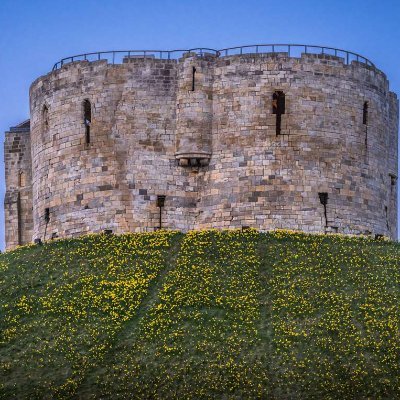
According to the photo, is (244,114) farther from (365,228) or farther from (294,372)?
(294,372)

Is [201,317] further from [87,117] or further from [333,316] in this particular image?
[87,117]

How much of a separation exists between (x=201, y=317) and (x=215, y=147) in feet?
43.3

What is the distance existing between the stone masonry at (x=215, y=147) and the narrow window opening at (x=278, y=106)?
126mm

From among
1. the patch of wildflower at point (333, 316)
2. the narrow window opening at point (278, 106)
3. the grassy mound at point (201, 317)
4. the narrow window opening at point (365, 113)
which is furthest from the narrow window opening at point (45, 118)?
the narrow window opening at point (365, 113)

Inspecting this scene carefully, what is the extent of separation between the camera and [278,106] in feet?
235

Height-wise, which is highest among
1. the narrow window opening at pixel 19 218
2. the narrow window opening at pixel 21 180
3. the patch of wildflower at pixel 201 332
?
the narrow window opening at pixel 21 180

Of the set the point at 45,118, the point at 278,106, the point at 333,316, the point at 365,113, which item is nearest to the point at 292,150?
the point at 278,106

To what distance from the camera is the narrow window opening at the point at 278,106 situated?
71188 mm

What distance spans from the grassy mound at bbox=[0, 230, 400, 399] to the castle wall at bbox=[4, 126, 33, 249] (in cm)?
843

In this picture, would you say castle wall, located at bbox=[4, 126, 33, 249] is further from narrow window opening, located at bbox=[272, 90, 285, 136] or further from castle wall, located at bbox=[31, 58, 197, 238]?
narrow window opening, located at bbox=[272, 90, 285, 136]

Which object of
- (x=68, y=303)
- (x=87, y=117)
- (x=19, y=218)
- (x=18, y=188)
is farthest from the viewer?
(x=18, y=188)

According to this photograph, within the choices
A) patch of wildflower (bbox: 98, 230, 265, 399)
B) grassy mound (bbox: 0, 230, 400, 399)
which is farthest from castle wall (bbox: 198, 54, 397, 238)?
patch of wildflower (bbox: 98, 230, 265, 399)

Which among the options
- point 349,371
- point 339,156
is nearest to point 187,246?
point 339,156

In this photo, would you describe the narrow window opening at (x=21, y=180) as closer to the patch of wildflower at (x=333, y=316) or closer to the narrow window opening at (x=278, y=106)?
the narrow window opening at (x=278, y=106)
